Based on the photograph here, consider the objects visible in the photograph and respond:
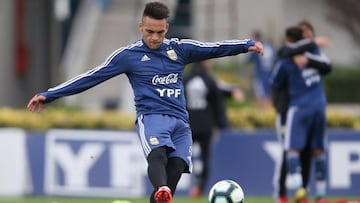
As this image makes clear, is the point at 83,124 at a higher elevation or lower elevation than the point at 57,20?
lower

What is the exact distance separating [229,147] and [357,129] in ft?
7.39

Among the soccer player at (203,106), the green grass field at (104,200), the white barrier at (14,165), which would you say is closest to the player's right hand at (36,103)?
the green grass field at (104,200)

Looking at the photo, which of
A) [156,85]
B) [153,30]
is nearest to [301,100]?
[156,85]

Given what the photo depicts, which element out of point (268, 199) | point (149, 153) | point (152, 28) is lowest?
point (268, 199)

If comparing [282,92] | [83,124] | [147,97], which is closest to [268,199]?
[282,92]

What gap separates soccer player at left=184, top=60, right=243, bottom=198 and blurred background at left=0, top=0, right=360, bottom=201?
0.49 m

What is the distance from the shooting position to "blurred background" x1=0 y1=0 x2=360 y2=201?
20.7 meters

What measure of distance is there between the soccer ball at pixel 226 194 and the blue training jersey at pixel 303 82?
15.7 feet

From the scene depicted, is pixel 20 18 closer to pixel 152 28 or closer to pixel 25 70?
pixel 25 70

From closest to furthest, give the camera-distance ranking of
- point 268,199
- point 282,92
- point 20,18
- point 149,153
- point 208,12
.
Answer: point 149,153 < point 282,92 < point 268,199 < point 20,18 < point 208,12

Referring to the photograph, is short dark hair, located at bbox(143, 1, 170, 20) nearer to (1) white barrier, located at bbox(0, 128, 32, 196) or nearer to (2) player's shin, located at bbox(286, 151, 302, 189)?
(2) player's shin, located at bbox(286, 151, 302, 189)

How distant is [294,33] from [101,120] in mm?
5722

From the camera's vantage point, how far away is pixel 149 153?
12.6 meters

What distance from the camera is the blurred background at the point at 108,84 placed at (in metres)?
20.7
